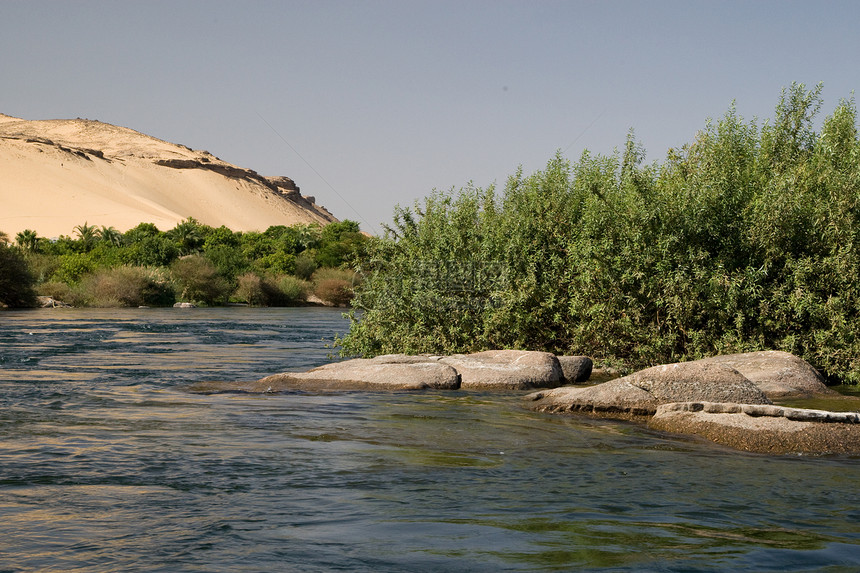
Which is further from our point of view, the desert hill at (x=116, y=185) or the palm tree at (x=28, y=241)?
the desert hill at (x=116, y=185)

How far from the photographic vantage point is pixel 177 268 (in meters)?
61.8

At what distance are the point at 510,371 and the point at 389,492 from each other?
806 centimetres

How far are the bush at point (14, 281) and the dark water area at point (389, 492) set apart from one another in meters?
40.0

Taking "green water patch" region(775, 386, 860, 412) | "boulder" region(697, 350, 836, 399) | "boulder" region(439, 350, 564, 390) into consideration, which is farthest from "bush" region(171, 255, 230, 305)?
"green water patch" region(775, 386, 860, 412)

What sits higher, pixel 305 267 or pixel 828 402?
pixel 305 267

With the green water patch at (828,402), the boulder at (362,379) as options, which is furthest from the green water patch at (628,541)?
the boulder at (362,379)

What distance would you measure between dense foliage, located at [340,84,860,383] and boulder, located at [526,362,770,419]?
12.7ft

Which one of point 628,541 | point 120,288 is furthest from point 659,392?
point 120,288

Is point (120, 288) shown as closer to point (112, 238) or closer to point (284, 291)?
point (284, 291)

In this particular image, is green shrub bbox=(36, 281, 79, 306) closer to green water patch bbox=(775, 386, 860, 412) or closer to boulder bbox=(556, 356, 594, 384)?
boulder bbox=(556, 356, 594, 384)

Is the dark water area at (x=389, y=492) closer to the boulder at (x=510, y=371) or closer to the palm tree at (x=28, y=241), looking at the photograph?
the boulder at (x=510, y=371)

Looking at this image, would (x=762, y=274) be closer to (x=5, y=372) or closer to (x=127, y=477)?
(x=127, y=477)

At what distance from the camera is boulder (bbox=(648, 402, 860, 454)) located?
9.88 meters

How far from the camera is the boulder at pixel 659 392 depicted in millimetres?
11906
